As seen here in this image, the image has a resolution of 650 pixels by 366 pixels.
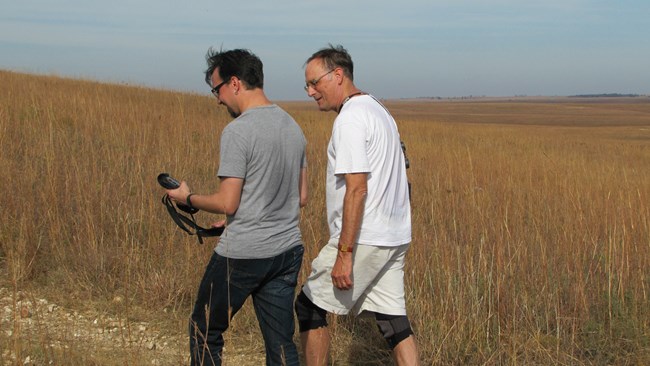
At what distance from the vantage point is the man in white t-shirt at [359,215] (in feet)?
8.57

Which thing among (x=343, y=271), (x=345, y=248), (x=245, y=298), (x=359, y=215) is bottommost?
(x=245, y=298)

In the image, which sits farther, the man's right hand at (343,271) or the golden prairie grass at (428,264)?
the golden prairie grass at (428,264)

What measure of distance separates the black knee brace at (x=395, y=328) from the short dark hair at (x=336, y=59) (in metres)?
1.11

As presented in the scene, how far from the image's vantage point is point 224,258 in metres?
2.65

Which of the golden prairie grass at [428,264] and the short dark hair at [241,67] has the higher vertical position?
the short dark hair at [241,67]

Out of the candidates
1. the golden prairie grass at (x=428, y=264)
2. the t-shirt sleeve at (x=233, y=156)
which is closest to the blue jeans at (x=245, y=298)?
the t-shirt sleeve at (x=233, y=156)

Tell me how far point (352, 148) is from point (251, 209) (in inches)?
19.5

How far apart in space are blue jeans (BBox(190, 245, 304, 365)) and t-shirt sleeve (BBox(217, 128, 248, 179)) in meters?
0.38

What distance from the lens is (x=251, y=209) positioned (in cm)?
263

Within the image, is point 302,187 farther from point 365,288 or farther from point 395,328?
point 395,328

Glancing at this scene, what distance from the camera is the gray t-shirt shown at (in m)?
2.57

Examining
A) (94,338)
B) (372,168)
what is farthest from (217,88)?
(94,338)

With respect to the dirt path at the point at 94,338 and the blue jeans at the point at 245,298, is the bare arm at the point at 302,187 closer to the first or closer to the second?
the blue jeans at the point at 245,298

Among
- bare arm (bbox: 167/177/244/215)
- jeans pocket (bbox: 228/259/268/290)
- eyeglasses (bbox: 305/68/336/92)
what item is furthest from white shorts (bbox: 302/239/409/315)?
eyeglasses (bbox: 305/68/336/92)
